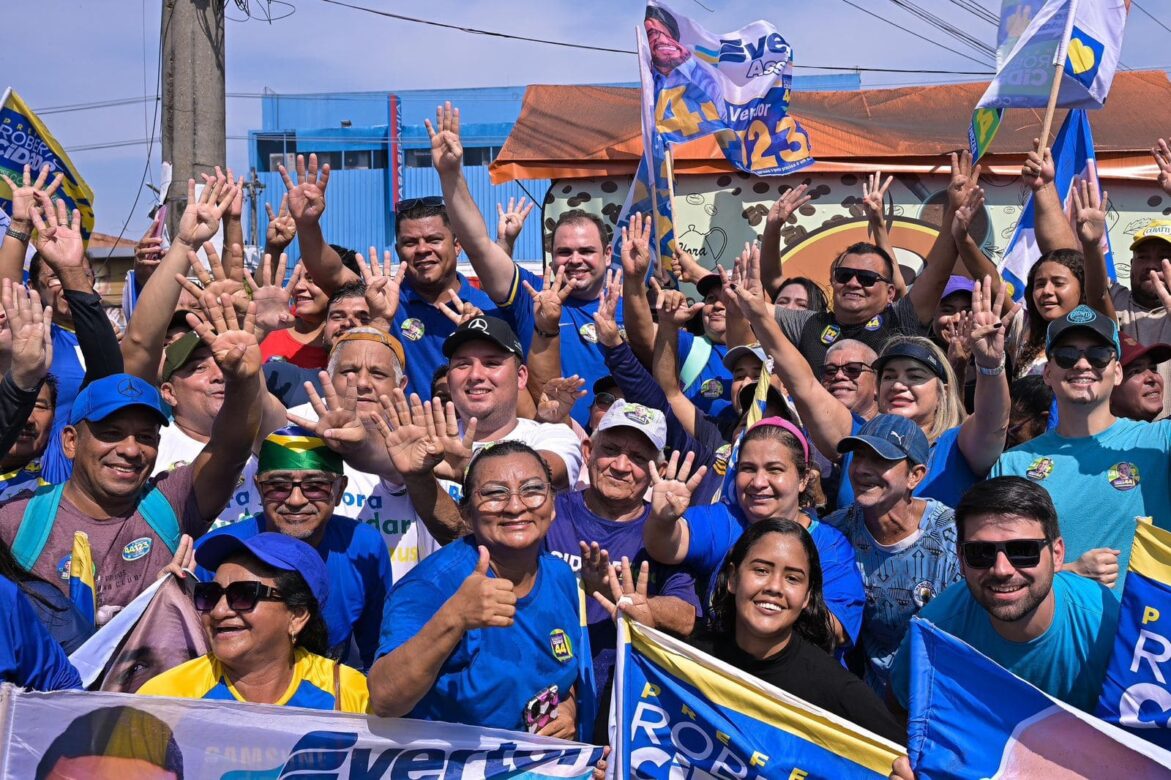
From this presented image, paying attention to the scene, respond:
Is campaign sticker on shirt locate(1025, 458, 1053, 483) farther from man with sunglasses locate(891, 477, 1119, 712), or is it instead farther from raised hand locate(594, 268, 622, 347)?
raised hand locate(594, 268, 622, 347)

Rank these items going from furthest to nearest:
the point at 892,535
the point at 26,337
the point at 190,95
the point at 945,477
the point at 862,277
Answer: the point at 190,95
the point at 862,277
the point at 945,477
the point at 26,337
the point at 892,535

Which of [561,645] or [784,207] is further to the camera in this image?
[784,207]

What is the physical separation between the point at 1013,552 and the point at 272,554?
2315 mm

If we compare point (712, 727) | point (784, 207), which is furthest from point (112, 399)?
point (784, 207)

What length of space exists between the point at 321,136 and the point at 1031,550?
34.2 m

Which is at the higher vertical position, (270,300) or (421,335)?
(270,300)

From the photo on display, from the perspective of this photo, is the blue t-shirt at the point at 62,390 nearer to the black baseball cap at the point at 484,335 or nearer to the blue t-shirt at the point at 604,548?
the black baseball cap at the point at 484,335

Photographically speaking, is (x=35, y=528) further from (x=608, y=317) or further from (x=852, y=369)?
(x=852, y=369)

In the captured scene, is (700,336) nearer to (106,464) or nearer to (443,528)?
(443,528)

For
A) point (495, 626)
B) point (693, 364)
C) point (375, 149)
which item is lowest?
point (495, 626)

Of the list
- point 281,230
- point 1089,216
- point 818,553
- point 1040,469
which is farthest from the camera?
point 281,230

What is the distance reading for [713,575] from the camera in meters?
4.45

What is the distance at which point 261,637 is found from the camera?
3691mm

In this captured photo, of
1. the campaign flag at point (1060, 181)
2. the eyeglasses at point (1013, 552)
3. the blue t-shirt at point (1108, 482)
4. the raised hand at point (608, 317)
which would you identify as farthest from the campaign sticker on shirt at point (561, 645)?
the campaign flag at point (1060, 181)
